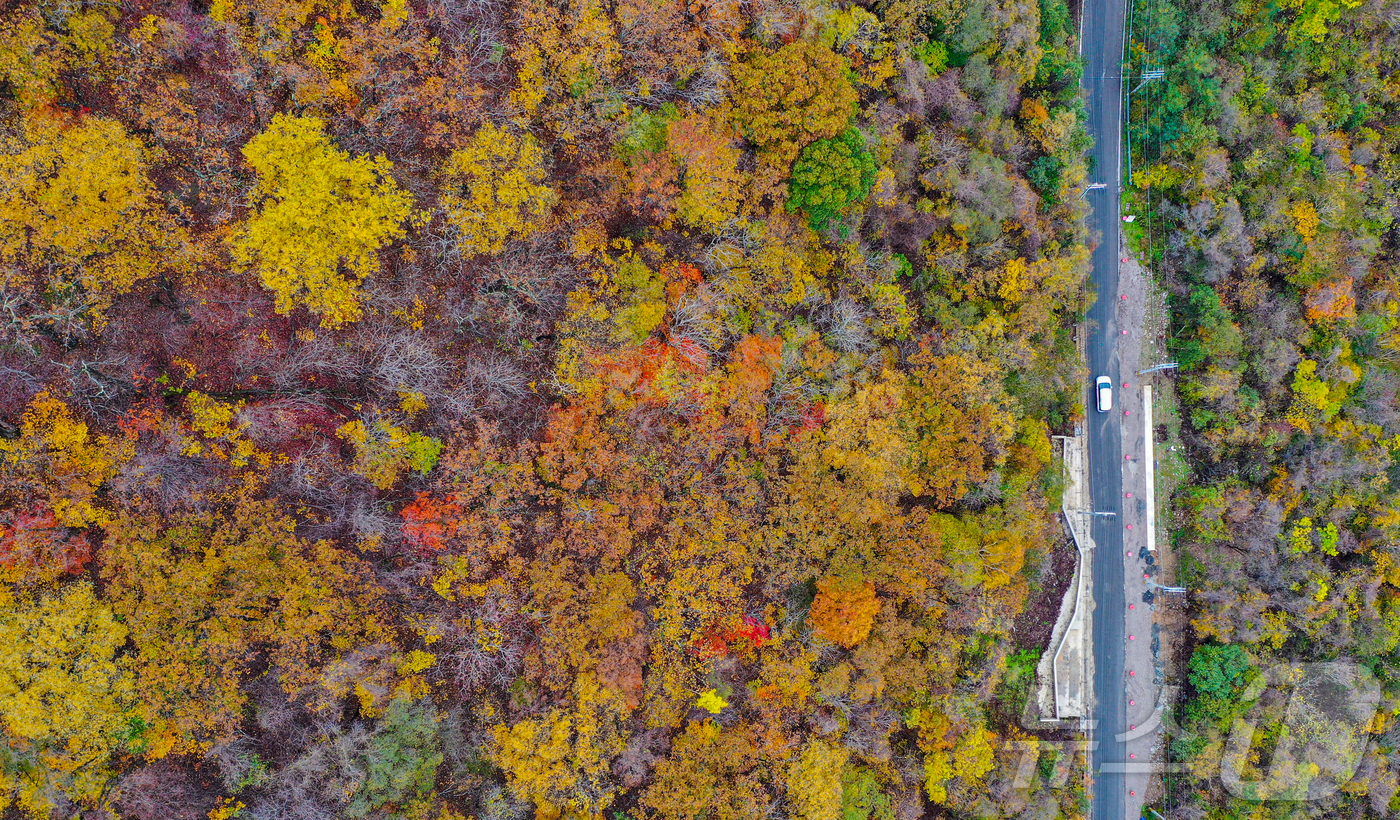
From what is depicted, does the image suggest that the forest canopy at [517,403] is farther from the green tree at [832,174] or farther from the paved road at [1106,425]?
the paved road at [1106,425]

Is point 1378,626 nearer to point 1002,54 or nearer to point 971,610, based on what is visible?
point 971,610

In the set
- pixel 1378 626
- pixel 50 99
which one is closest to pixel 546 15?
pixel 50 99

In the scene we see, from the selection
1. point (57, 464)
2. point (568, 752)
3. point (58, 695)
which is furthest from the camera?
point (568, 752)

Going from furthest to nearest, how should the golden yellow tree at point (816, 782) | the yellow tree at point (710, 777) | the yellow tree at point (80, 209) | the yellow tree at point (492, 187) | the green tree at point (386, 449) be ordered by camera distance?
the golden yellow tree at point (816, 782), the yellow tree at point (710, 777), the green tree at point (386, 449), the yellow tree at point (492, 187), the yellow tree at point (80, 209)

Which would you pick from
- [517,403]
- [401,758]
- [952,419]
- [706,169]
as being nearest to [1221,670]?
[952,419]

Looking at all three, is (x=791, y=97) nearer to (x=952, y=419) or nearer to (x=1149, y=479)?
(x=952, y=419)

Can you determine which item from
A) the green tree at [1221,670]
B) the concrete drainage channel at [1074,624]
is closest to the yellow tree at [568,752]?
the concrete drainage channel at [1074,624]
